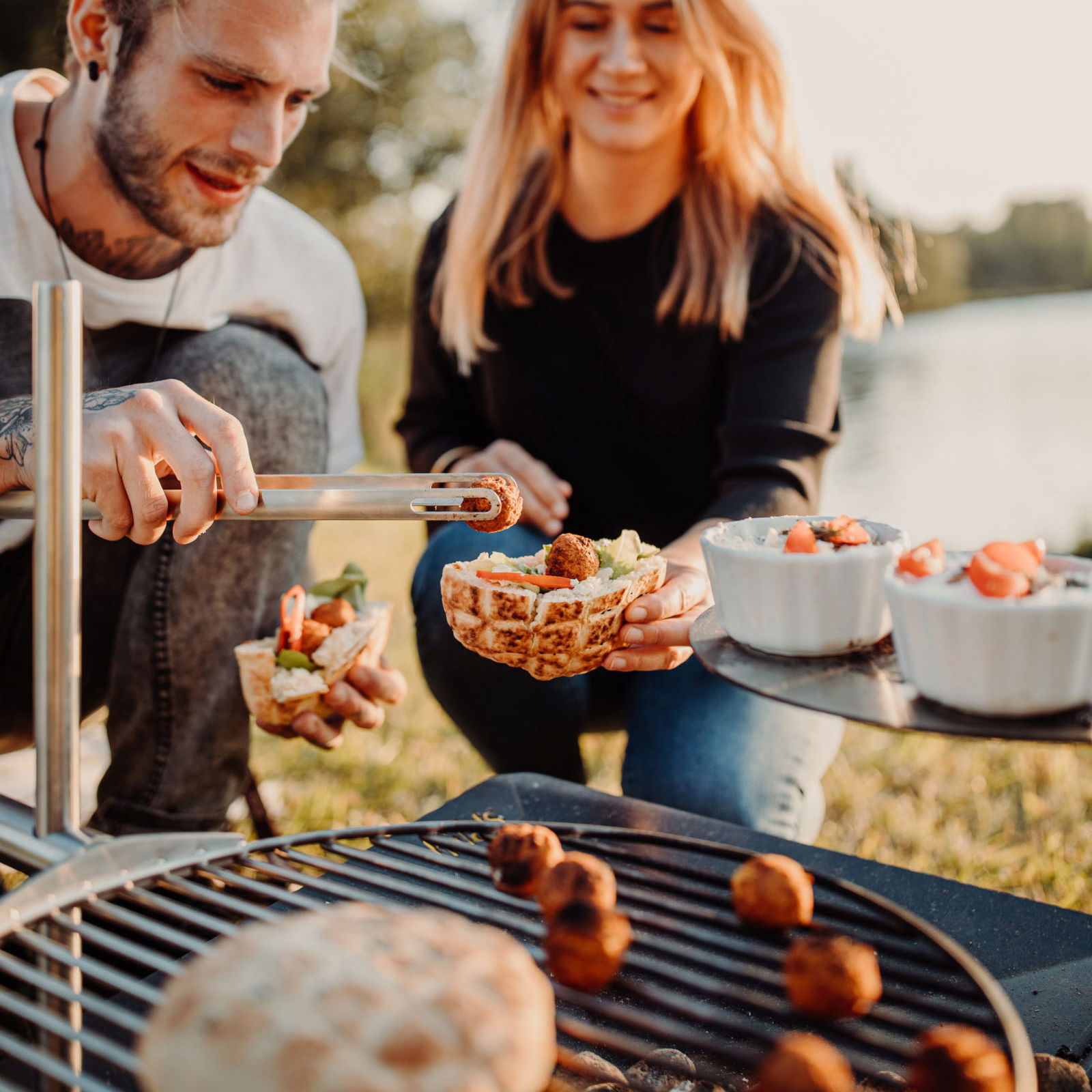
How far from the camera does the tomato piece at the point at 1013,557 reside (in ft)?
3.37

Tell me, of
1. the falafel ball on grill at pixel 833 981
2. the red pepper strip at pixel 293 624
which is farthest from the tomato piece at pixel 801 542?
the red pepper strip at pixel 293 624

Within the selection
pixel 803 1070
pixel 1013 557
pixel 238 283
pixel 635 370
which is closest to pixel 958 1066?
pixel 803 1070

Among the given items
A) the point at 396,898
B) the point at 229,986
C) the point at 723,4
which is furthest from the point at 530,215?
the point at 229,986

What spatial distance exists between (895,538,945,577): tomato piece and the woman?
41.2 inches

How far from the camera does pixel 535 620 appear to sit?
65.5 inches

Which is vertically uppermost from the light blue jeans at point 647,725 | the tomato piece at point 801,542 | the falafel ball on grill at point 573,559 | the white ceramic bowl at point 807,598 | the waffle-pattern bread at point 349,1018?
the tomato piece at point 801,542

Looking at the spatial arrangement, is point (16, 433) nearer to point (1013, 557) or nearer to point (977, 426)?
point (1013, 557)

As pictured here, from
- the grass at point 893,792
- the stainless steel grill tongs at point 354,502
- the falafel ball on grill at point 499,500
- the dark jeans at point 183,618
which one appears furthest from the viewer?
the grass at point 893,792

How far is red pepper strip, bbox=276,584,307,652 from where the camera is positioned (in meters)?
2.16

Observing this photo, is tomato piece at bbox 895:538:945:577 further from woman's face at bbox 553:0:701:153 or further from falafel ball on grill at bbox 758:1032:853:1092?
woman's face at bbox 553:0:701:153

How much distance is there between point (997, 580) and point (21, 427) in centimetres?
147

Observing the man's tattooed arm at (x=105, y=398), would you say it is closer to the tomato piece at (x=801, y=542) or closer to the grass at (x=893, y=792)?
the tomato piece at (x=801, y=542)

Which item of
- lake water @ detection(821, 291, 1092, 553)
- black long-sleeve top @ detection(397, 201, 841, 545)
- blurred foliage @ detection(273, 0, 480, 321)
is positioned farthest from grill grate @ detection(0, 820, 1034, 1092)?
blurred foliage @ detection(273, 0, 480, 321)

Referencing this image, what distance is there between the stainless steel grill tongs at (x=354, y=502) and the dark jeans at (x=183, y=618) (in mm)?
934
